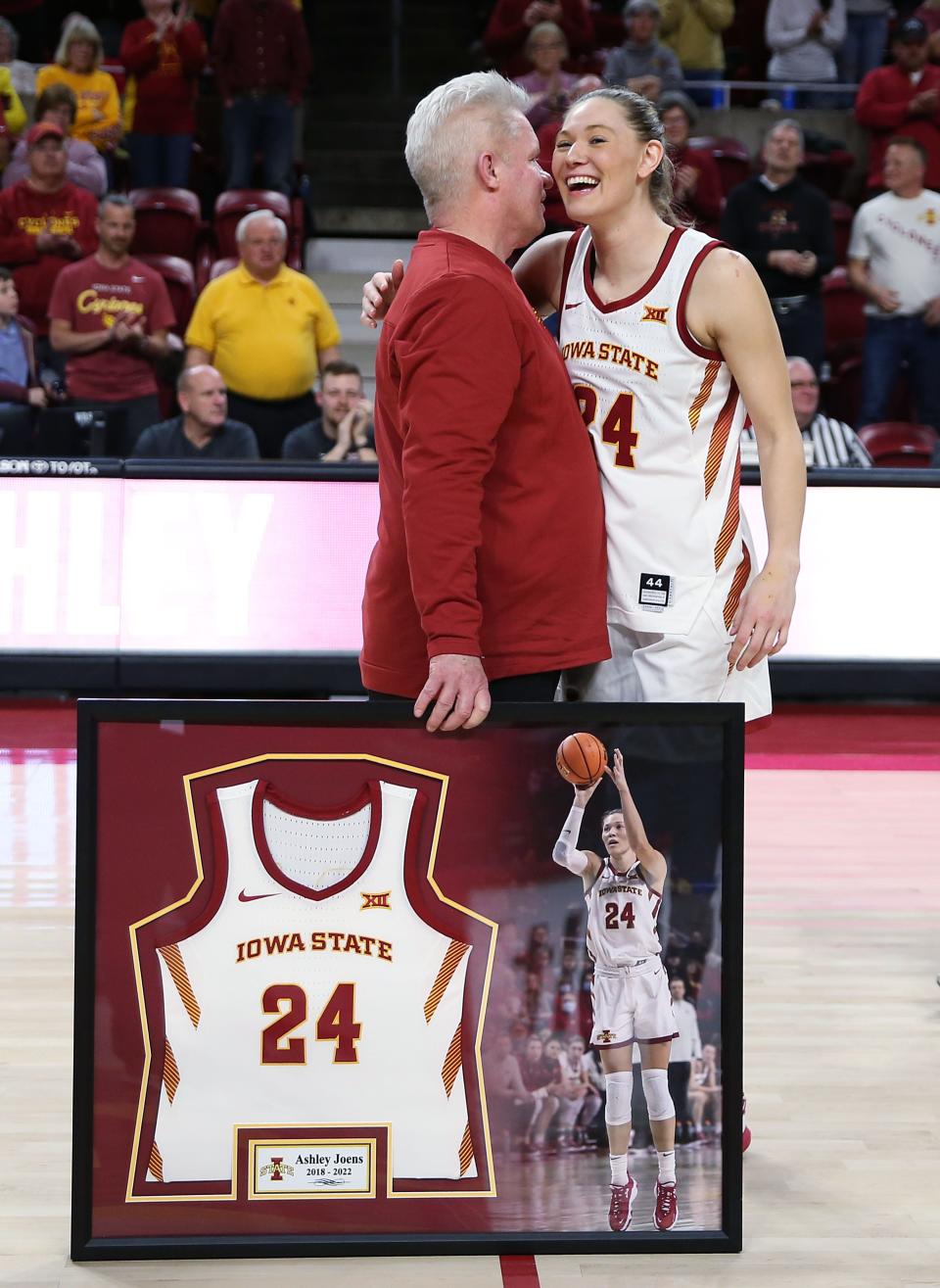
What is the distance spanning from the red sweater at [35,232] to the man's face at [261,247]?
144cm

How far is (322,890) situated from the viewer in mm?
2691

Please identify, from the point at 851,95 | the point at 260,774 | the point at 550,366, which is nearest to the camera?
the point at 260,774

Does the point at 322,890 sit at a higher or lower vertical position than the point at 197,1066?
higher

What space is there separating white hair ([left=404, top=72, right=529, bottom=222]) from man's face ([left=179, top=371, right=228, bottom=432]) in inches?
200

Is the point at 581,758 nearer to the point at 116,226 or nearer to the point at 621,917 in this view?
the point at 621,917

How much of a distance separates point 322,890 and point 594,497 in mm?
777

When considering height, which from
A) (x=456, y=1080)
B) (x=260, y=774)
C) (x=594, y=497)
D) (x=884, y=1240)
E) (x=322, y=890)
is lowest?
(x=884, y=1240)

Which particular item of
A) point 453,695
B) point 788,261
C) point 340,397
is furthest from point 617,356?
point 788,261

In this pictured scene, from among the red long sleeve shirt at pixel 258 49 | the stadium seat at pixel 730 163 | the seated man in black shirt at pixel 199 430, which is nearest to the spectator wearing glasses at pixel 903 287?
the stadium seat at pixel 730 163

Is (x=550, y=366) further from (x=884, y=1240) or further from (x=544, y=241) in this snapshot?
(x=884, y=1240)

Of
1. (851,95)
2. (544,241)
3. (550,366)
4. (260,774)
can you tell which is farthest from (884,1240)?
(851,95)

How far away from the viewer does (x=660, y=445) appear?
297 cm

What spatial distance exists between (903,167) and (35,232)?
4734 millimetres

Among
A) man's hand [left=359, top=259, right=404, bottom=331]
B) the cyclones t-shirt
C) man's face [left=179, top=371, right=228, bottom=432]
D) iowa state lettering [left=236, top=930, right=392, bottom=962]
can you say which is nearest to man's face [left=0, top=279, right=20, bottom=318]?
the cyclones t-shirt
